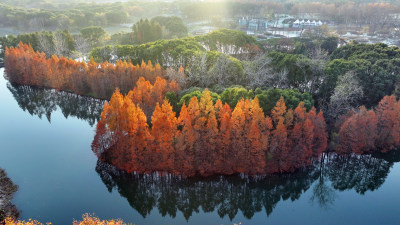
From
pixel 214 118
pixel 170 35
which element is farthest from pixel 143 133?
pixel 170 35

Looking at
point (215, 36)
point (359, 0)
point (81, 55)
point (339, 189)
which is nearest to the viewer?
point (339, 189)

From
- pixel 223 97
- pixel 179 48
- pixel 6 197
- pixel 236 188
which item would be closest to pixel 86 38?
pixel 179 48

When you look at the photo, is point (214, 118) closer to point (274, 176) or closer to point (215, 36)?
point (274, 176)

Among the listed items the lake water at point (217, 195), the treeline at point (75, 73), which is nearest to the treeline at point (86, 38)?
the treeline at point (75, 73)

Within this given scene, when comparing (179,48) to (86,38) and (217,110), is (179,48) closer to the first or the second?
(217,110)

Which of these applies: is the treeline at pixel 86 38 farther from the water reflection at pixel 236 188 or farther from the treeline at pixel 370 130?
the treeline at pixel 370 130

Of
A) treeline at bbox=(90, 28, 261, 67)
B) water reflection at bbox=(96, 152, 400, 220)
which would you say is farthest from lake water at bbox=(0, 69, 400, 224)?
treeline at bbox=(90, 28, 261, 67)
